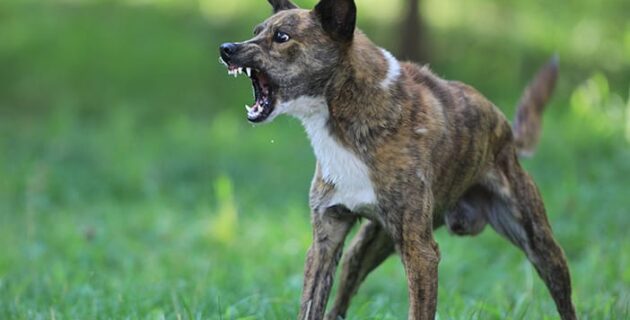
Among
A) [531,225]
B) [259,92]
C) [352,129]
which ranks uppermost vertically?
[259,92]

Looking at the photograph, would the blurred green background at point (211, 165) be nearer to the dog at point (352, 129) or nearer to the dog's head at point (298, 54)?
the dog at point (352, 129)

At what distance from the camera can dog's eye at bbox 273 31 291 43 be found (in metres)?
4.86

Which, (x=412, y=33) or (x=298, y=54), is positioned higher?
(x=298, y=54)

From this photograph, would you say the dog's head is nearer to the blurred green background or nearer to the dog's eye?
the dog's eye

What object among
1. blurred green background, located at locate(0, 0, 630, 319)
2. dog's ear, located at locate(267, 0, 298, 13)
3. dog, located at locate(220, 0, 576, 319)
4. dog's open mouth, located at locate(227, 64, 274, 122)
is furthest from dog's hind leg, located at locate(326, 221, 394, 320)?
dog's ear, located at locate(267, 0, 298, 13)

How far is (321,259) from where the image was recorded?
5.05m

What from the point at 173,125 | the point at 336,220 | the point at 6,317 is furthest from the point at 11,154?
the point at 336,220

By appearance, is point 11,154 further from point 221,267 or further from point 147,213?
point 221,267

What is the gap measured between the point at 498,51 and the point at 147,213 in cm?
753

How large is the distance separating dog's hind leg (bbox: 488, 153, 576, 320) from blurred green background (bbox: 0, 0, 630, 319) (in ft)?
0.68

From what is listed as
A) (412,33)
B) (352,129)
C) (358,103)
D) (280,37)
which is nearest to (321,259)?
(352,129)

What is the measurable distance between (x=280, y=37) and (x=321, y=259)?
3.31 feet

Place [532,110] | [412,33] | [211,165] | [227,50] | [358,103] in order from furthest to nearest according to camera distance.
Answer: [412,33]
[211,165]
[532,110]
[358,103]
[227,50]

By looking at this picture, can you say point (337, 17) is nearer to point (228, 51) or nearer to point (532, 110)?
point (228, 51)
